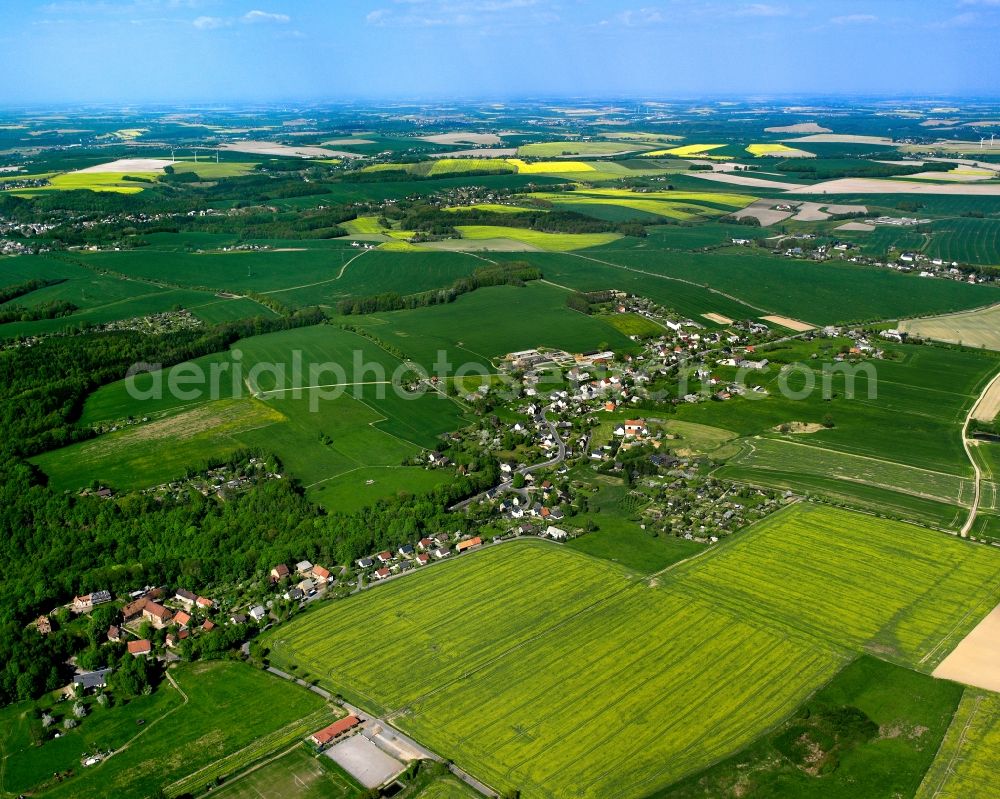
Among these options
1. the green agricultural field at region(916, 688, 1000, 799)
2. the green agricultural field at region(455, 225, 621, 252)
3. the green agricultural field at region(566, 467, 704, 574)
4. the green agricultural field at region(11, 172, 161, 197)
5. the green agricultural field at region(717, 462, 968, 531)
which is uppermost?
the green agricultural field at region(11, 172, 161, 197)

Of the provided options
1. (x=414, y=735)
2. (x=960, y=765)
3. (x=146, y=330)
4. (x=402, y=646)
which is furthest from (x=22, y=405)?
(x=960, y=765)

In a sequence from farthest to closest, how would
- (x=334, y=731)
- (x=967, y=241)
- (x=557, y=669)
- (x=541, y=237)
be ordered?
(x=541, y=237) < (x=967, y=241) < (x=557, y=669) < (x=334, y=731)

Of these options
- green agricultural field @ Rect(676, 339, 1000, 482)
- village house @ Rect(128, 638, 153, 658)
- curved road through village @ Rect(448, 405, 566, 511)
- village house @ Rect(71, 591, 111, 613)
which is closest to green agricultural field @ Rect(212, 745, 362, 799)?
village house @ Rect(128, 638, 153, 658)

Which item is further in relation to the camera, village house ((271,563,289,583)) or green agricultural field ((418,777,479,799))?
village house ((271,563,289,583))

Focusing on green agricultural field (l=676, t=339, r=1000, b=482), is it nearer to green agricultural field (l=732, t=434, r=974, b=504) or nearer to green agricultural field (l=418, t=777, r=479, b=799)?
green agricultural field (l=732, t=434, r=974, b=504)

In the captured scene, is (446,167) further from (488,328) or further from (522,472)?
(522,472)

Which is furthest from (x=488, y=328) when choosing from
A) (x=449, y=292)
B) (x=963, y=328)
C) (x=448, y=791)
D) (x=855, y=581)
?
(x=448, y=791)
